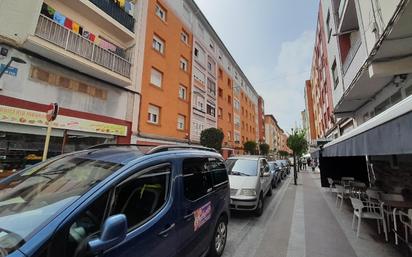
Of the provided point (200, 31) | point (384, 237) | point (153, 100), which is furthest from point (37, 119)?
point (200, 31)

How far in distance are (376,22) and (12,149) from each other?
12764 millimetres

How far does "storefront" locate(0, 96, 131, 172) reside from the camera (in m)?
7.87

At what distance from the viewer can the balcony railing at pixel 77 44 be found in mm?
8758

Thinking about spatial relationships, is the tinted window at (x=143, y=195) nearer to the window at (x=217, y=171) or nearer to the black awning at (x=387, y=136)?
the window at (x=217, y=171)

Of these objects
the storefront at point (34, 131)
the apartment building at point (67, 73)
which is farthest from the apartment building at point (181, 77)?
the storefront at point (34, 131)

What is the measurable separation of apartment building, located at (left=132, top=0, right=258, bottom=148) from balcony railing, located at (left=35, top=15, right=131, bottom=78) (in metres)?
2.93

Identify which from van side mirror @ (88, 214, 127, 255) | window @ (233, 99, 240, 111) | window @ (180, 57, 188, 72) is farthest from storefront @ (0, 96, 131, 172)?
window @ (233, 99, 240, 111)

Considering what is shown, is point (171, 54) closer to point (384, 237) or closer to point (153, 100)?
point (153, 100)

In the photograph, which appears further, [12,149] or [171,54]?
[171,54]

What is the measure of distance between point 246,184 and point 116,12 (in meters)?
12.0

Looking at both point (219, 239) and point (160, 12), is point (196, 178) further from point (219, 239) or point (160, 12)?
point (160, 12)

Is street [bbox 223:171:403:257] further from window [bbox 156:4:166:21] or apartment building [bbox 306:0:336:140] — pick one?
window [bbox 156:4:166:21]

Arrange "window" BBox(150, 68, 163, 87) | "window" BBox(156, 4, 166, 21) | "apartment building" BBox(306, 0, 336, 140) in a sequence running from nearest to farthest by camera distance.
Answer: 1. "window" BBox(150, 68, 163, 87)
2. "apartment building" BBox(306, 0, 336, 140)
3. "window" BBox(156, 4, 166, 21)

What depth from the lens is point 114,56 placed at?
1191 cm
